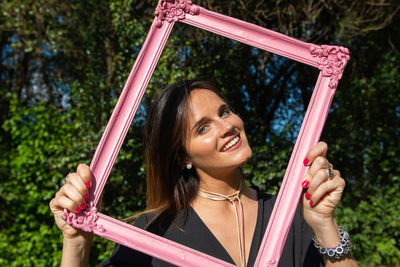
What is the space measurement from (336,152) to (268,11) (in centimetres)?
190

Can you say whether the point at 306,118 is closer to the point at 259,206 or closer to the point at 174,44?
the point at 259,206

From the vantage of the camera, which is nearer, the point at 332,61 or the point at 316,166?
the point at 316,166

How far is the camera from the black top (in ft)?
5.78

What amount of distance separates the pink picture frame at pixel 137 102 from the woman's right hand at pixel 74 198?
0.14 ft

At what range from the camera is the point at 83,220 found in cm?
156

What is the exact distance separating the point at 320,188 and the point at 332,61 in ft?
2.07

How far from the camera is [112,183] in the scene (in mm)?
3658

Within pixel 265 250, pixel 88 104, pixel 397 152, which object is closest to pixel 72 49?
pixel 88 104

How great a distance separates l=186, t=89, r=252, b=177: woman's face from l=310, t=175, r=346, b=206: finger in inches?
17.0

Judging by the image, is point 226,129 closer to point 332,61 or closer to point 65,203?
point 332,61

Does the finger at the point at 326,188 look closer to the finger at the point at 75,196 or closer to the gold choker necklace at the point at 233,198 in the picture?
the gold choker necklace at the point at 233,198

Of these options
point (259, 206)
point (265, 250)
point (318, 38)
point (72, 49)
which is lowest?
point (265, 250)

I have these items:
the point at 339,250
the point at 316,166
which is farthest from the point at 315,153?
the point at 339,250

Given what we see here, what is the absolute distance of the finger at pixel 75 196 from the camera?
60.2 inches
